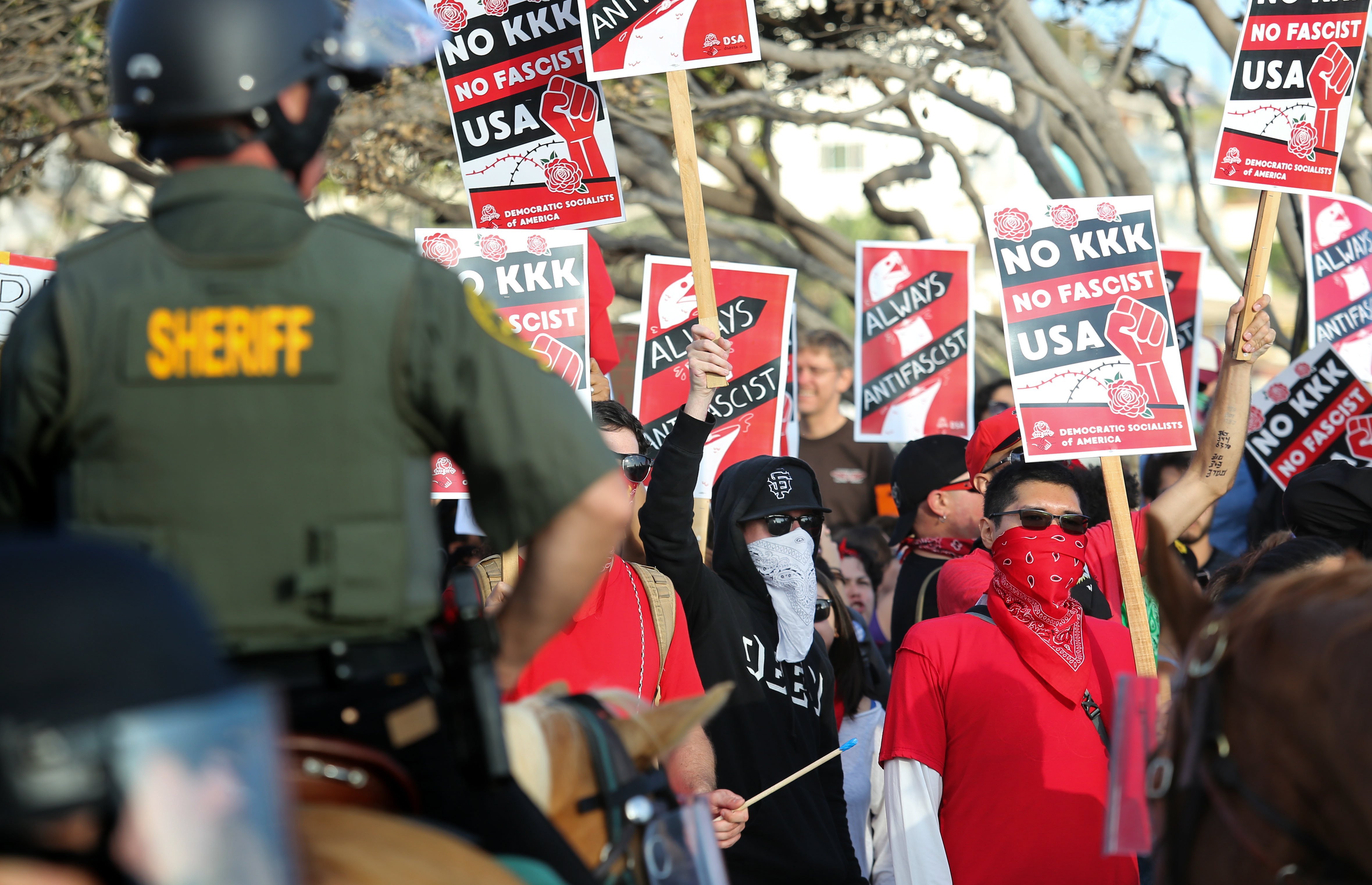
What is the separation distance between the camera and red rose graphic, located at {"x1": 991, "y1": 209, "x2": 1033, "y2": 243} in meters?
5.96

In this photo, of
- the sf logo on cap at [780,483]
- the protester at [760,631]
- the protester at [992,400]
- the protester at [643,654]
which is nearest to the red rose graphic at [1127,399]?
the protester at [760,631]

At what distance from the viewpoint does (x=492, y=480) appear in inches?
89.0

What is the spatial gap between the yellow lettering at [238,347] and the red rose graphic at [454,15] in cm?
437

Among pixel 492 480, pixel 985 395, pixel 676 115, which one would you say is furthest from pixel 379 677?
pixel 985 395

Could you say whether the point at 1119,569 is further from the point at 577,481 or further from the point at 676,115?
the point at 577,481

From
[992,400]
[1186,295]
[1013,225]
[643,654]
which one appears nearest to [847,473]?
[992,400]

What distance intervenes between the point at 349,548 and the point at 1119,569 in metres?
4.03

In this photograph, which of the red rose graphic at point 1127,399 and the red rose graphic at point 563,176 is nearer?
the red rose graphic at point 1127,399

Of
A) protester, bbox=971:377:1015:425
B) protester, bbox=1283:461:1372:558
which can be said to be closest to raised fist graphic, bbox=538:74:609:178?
protester, bbox=1283:461:1372:558

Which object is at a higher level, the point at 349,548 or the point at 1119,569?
the point at 349,548

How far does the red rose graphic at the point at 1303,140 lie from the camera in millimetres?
6062

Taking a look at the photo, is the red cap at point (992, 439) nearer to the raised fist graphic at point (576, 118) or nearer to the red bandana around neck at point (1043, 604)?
the red bandana around neck at point (1043, 604)

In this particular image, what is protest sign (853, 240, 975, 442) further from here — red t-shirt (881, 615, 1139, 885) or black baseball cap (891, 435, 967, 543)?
red t-shirt (881, 615, 1139, 885)

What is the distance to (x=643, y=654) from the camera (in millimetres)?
4141
